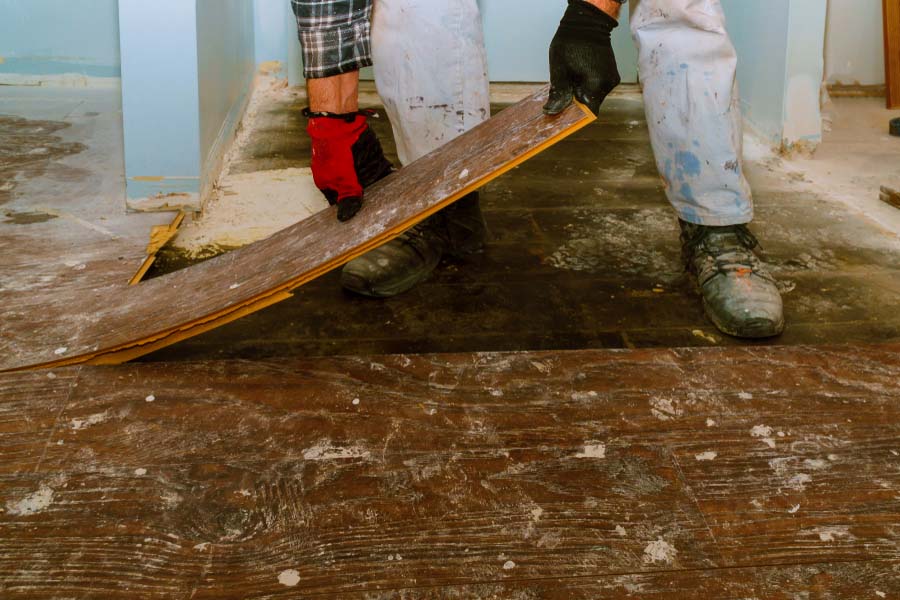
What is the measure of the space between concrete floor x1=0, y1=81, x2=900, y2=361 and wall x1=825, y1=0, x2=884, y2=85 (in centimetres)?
81

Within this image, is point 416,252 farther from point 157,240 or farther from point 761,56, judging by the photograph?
point 761,56

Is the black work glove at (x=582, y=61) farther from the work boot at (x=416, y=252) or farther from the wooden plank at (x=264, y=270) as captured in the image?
the work boot at (x=416, y=252)

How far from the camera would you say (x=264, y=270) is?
1.53 metres

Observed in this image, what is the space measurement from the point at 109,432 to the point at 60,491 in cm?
14

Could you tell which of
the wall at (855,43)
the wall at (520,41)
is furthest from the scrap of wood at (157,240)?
the wall at (855,43)

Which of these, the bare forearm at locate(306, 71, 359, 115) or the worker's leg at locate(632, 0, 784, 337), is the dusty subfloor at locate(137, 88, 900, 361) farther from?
the bare forearm at locate(306, 71, 359, 115)

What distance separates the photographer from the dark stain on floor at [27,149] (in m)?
2.72

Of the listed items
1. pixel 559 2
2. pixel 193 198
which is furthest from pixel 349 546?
pixel 559 2

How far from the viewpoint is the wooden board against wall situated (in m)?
3.78

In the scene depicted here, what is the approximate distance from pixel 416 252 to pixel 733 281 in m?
0.73

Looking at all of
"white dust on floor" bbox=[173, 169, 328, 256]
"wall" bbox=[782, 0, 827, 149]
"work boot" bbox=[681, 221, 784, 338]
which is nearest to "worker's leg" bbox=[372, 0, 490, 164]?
"white dust on floor" bbox=[173, 169, 328, 256]

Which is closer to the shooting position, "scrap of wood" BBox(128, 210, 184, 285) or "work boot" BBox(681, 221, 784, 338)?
"work boot" BBox(681, 221, 784, 338)

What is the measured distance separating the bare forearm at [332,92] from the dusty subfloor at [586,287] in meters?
0.44

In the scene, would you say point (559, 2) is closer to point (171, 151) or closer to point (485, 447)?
point (171, 151)
